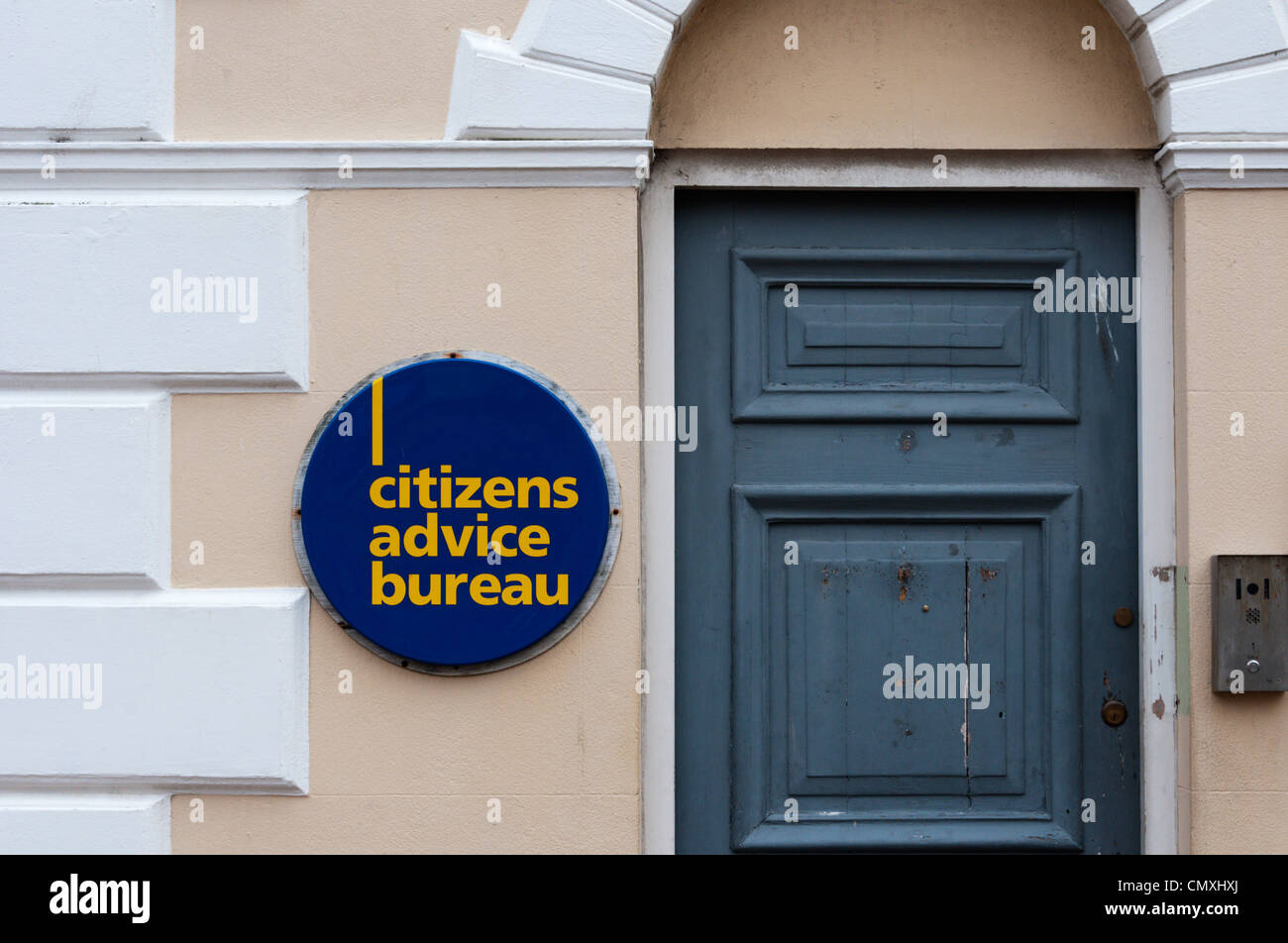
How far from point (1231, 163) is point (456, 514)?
2185 mm

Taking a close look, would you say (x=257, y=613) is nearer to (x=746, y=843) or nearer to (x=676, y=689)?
(x=676, y=689)

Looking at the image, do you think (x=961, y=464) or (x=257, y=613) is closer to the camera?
(x=257, y=613)

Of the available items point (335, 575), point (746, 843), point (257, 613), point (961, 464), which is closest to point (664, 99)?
point (961, 464)

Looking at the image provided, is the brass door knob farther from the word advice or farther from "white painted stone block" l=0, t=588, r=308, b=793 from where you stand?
"white painted stone block" l=0, t=588, r=308, b=793

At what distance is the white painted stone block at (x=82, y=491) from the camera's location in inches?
111

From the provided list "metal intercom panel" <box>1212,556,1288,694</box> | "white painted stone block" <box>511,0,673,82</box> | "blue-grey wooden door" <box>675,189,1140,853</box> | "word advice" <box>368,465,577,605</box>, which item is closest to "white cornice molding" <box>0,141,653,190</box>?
"white painted stone block" <box>511,0,673,82</box>

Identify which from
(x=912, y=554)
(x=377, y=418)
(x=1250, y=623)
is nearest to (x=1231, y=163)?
(x=1250, y=623)

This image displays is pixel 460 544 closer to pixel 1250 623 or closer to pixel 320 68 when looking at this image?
pixel 320 68

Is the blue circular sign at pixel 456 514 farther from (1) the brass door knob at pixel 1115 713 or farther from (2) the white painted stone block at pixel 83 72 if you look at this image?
(1) the brass door knob at pixel 1115 713

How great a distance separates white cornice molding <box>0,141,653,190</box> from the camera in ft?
9.28

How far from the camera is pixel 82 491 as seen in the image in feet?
9.27
